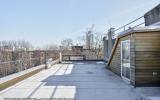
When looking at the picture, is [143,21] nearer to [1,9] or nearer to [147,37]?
[147,37]

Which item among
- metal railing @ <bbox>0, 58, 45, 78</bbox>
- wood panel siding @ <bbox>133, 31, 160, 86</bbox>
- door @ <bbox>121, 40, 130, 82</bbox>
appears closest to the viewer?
wood panel siding @ <bbox>133, 31, 160, 86</bbox>

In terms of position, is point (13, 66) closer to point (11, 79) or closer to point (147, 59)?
point (11, 79)

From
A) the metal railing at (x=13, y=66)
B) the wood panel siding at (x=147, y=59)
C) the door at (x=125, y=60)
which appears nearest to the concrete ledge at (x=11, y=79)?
the metal railing at (x=13, y=66)

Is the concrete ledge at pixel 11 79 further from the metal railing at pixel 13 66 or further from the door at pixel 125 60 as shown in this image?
the door at pixel 125 60

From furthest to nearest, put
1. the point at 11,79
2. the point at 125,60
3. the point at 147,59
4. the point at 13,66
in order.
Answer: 1. the point at 13,66
2. the point at 125,60
3. the point at 11,79
4. the point at 147,59

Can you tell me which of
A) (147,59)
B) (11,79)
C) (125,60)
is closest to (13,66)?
(11,79)

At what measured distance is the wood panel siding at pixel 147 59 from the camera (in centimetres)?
842

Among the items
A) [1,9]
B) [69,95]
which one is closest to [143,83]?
[69,95]

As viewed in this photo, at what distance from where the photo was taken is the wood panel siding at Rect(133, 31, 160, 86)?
27.6 feet

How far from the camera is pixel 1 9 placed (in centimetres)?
1739

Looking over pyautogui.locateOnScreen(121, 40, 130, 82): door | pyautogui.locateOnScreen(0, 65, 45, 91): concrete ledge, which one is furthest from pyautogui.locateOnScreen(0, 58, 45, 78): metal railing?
pyautogui.locateOnScreen(121, 40, 130, 82): door

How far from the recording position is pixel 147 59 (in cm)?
846

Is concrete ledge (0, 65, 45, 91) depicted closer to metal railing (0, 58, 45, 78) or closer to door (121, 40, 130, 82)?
metal railing (0, 58, 45, 78)

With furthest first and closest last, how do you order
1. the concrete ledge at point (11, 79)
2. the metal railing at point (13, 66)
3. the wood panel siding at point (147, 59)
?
the metal railing at point (13, 66), the wood panel siding at point (147, 59), the concrete ledge at point (11, 79)
